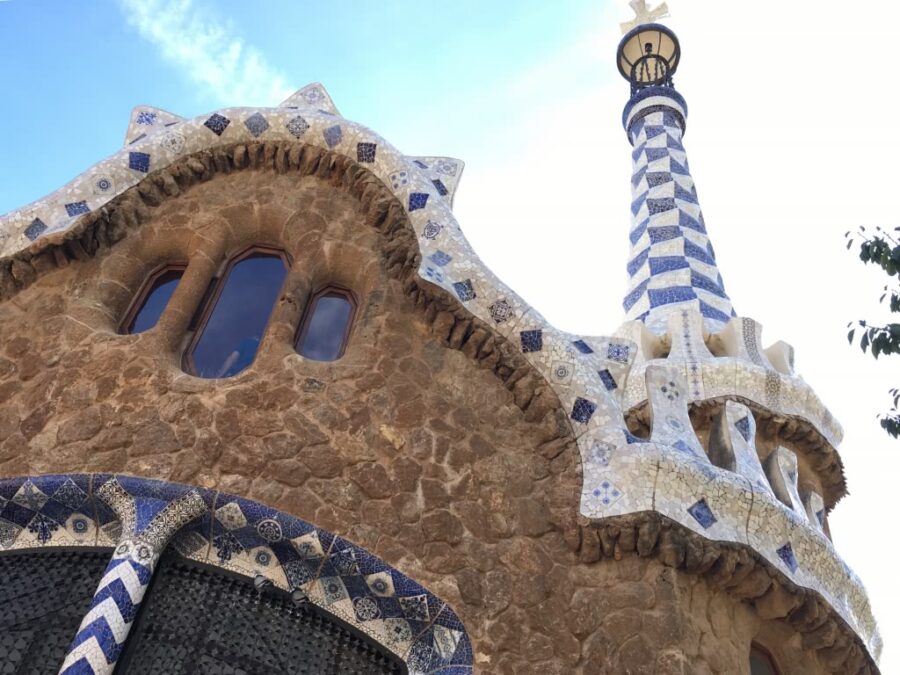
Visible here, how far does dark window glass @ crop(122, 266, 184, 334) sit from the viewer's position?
4406mm

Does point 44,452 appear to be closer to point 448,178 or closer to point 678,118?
point 448,178

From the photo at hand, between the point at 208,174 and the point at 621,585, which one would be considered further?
the point at 208,174

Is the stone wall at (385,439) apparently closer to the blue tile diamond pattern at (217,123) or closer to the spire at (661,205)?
the blue tile diamond pattern at (217,123)

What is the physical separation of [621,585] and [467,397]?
40.2 inches

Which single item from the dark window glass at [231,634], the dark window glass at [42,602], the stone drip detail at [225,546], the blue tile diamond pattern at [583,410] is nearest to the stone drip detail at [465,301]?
the blue tile diamond pattern at [583,410]

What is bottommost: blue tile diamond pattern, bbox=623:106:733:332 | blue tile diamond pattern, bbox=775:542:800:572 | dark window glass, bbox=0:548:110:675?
dark window glass, bbox=0:548:110:675

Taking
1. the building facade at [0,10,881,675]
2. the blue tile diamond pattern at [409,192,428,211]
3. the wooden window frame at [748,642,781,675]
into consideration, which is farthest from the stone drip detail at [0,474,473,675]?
the blue tile diamond pattern at [409,192,428,211]

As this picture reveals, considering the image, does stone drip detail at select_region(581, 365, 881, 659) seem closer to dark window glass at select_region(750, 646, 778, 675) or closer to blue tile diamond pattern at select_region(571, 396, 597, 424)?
blue tile diamond pattern at select_region(571, 396, 597, 424)

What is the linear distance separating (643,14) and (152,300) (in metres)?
7.73

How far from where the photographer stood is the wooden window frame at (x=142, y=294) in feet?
14.4

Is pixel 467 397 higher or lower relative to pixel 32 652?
higher

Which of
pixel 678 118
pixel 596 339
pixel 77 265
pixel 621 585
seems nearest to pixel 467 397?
pixel 596 339

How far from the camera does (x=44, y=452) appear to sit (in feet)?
12.1

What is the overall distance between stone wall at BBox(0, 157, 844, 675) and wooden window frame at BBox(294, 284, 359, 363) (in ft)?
0.13
